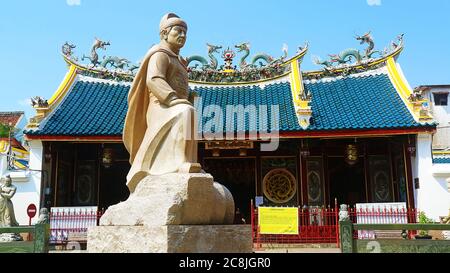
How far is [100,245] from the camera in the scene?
3629 mm

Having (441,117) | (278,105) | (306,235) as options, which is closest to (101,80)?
(278,105)

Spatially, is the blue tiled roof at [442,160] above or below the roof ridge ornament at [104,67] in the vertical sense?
below

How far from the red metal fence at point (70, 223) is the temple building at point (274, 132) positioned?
1.45 meters

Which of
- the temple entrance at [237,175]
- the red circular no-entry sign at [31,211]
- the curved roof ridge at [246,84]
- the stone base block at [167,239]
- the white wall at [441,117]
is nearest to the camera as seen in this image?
the stone base block at [167,239]

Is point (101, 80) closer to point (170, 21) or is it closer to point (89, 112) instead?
point (89, 112)

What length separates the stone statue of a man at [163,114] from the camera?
13.1ft

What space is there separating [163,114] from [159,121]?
8 cm

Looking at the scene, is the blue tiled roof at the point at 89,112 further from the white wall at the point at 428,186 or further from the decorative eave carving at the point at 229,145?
the white wall at the point at 428,186

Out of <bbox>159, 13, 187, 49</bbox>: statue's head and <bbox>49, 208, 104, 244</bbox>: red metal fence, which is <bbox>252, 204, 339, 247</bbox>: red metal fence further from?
<bbox>159, 13, 187, 49</bbox>: statue's head

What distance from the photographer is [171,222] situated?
11.3ft

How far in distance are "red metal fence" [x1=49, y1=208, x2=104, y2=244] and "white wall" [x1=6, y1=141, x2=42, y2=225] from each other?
1.19 metres

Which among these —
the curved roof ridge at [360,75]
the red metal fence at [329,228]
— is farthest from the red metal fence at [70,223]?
the curved roof ridge at [360,75]
